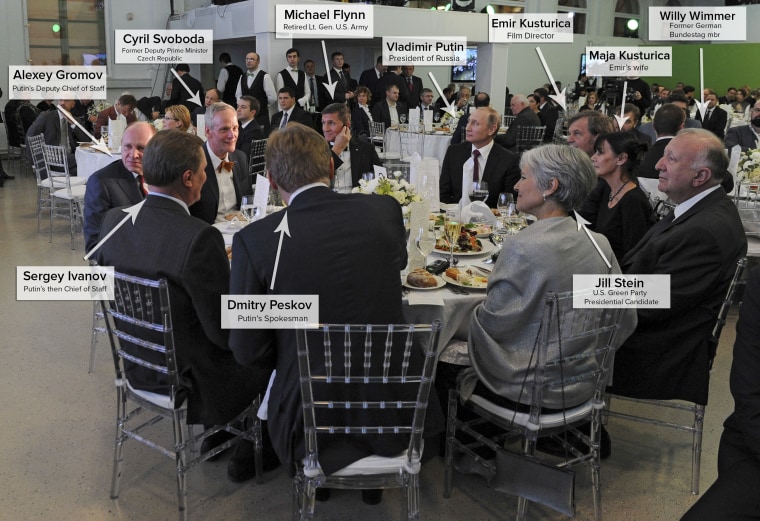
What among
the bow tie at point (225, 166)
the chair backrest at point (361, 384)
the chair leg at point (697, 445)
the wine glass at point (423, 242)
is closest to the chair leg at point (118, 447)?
the chair backrest at point (361, 384)

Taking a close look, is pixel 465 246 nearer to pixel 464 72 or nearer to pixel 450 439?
pixel 450 439

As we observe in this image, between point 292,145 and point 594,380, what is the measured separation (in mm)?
1298

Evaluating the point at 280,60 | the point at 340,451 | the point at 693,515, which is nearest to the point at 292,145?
the point at 340,451

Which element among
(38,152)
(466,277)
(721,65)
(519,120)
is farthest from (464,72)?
(466,277)

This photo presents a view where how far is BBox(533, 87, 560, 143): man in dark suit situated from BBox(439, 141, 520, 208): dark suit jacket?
5.80 m

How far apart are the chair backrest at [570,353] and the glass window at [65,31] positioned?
12320 millimetres

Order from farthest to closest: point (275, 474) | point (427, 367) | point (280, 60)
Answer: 1. point (280, 60)
2. point (275, 474)
3. point (427, 367)

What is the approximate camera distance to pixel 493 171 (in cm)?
469

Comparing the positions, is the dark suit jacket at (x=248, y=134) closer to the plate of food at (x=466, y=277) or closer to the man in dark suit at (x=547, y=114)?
the plate of food at (x=466, y=277)

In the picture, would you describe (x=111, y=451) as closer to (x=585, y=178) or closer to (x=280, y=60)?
(x=585, y=178)

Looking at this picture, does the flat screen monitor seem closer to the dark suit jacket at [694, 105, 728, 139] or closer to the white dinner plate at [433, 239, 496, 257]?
the dark suit jacket at [694, 105, 728, 139]

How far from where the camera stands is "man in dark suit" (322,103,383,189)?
184 inches

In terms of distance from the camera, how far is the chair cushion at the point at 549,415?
2.40 metres

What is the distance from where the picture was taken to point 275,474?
285 centimetres
